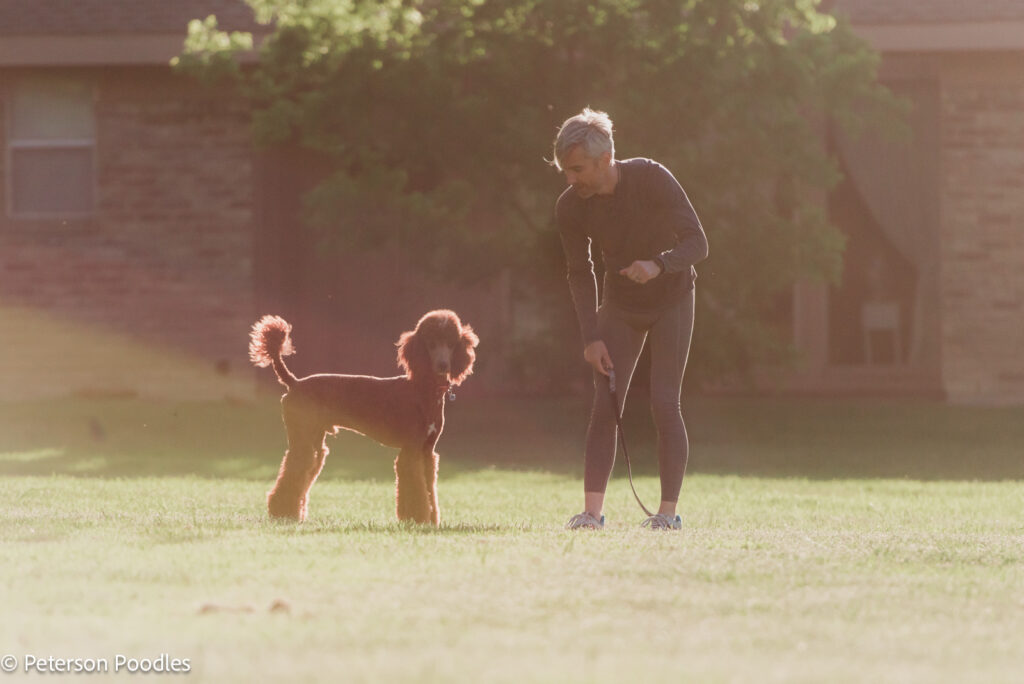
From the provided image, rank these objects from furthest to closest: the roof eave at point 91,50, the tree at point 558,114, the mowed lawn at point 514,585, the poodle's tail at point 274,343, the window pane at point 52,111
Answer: the window pane at point 52,111
the roof eave at point 91,50
the tree at point 558,114
the poodle's tail at point 274,343
the mowed lawn at point 514,585

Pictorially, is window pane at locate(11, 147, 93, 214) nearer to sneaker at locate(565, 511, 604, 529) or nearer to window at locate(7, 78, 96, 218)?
window at locate(7, 78, 96, 218)

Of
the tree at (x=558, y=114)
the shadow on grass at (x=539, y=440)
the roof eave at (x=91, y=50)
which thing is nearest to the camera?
the shadow on grass at (x=539, y=440)

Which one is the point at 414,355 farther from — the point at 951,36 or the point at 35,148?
the point at 35,148

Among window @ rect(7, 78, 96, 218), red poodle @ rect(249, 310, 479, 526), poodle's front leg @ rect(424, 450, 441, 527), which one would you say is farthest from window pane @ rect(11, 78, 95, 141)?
poodle's front leg @ rect(424, 450, 441, 527)

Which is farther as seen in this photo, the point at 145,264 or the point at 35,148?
the point at 35,148

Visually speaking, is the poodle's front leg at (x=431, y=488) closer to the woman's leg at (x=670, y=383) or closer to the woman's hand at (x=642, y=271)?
the woman's leg at (x=670, y=383)

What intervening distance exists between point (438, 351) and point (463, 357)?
19 centimetres

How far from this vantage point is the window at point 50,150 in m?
18.9

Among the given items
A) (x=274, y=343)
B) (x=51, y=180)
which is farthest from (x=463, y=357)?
(x=51, y=180)

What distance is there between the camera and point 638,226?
734 centimetres

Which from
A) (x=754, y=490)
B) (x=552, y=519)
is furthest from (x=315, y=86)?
(x=552, y=519)

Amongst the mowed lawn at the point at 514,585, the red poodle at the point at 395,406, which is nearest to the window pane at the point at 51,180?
the mowed lawn at the point at 514,585

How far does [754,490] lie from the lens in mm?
11656

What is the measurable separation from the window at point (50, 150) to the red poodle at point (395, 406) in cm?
1213
